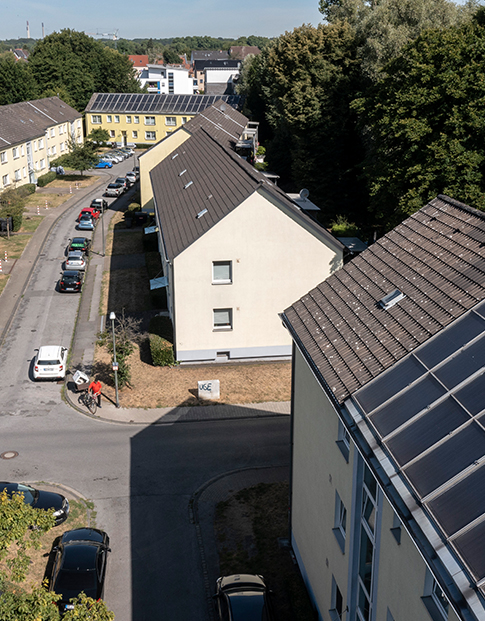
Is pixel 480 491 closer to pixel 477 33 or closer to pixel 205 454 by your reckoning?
pixel 205 454

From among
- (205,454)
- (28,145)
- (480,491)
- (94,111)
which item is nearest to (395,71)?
(205,454)

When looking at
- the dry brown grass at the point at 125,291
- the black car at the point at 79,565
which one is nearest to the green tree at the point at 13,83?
the dry brown grass at the point at 125,291

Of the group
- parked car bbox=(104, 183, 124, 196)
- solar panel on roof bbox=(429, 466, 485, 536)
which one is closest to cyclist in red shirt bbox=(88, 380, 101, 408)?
solar panel on roof bbox=(429, 466, 485, 536)

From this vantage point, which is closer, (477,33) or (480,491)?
(480,491)

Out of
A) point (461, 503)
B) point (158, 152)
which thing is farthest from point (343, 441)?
point (158, 152)

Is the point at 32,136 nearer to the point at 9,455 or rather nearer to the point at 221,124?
the point at 221,124

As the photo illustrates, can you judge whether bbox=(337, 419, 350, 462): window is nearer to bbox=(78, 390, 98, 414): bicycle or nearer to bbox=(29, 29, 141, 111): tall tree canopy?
bbox=(78, 390, 98, 414): bicycle

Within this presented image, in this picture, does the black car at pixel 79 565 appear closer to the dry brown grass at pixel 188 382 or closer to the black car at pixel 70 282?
the dry brown grass at pixel 188 382
